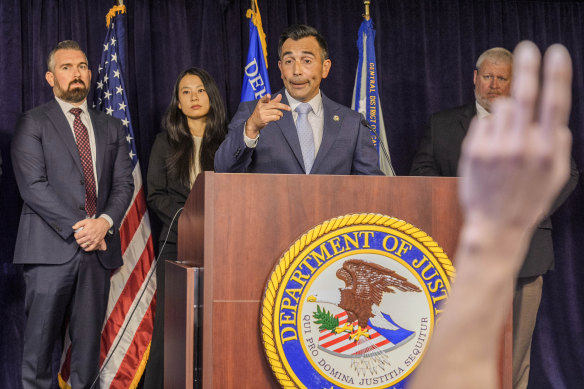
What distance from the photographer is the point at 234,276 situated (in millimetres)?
1675

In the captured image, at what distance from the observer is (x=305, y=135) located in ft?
8.09

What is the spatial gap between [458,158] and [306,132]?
173 cm

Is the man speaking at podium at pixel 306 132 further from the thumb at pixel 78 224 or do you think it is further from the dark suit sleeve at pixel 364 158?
the thumb at pixel 78 224

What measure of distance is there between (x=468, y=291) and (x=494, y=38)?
4771 mm

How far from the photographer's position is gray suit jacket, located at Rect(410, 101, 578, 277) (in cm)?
392

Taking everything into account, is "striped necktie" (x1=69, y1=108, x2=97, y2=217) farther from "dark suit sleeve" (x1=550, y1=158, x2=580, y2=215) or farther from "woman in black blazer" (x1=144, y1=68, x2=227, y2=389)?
"dark suit sleeve" (x1=550, y1=158, x2=580, y2=215)

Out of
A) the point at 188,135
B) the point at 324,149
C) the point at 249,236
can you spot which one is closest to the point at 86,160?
the point at 188,135

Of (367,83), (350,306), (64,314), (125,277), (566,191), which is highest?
(367,83)

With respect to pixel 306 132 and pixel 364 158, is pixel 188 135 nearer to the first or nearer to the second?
pixel 306 132

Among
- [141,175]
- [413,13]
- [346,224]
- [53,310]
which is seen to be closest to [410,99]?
[413,13]

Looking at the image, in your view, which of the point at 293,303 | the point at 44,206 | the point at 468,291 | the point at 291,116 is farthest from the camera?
the point at 44,206

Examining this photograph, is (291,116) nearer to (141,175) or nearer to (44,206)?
(44,206)

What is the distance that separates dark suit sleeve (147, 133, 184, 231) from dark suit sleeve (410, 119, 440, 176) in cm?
133

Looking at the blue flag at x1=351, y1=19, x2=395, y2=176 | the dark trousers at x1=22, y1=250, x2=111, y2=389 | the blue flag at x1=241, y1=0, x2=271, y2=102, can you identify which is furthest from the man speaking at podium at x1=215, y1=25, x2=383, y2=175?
the blue flag at x1=351, y1=19, x2=395, y2=176
